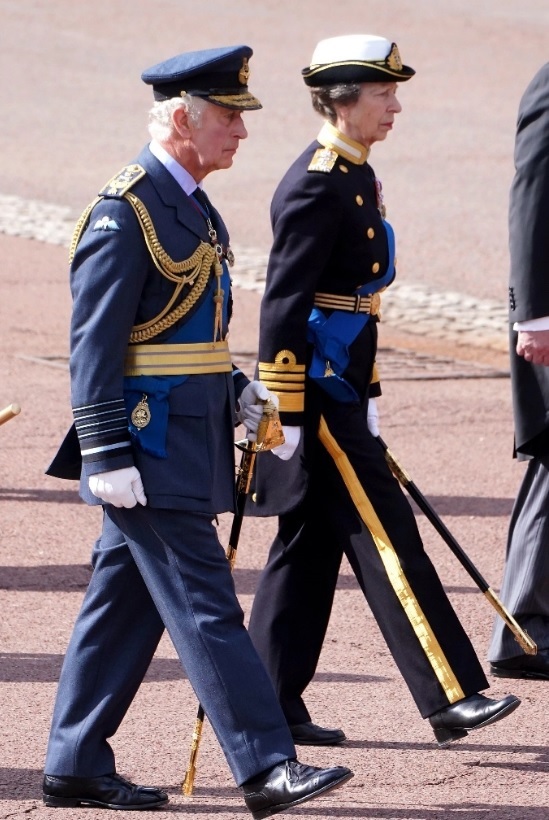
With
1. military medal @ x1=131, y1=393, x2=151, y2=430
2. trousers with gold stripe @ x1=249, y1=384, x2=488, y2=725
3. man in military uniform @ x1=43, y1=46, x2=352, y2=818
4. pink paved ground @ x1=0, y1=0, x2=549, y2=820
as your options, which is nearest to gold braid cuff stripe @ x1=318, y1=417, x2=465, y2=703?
trousers with gold stripe @ x1=249, y1=384, x2=488, y2=725

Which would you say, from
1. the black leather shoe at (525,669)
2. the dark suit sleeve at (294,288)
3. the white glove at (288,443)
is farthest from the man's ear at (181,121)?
the black leather shoe at (525,669)

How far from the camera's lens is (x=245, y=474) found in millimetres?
4434

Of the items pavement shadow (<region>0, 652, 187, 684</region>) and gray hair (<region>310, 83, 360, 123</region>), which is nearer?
gray hair (<region>310, 83, 360, 123</region>)

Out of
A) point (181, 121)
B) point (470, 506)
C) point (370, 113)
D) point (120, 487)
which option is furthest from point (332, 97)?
point (470, 506)

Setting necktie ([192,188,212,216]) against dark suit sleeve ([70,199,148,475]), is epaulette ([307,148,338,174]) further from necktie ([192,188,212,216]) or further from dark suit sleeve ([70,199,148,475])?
dark suit sleeve ([70,199,148,475])

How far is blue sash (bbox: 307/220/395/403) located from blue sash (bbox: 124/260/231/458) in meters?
0.62

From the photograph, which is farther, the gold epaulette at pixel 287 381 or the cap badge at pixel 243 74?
the gold epaulette at pixel 287 381

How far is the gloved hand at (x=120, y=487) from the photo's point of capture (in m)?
3.88

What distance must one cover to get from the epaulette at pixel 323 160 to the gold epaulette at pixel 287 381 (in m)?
0.47

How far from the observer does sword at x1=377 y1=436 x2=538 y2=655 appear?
4.71 metres

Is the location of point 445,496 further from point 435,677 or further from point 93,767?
point 93,767

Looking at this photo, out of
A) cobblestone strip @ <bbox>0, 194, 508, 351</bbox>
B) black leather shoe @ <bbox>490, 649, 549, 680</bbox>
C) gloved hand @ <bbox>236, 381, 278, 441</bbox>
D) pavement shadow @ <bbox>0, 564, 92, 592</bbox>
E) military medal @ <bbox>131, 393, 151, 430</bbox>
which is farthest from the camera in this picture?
cobblestone strip @ <bbox>0, 194, 508, 351</bbox>

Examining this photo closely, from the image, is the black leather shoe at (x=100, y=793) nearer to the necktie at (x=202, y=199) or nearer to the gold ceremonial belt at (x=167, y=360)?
the gold ceremonial belt at (x=167, y=360)

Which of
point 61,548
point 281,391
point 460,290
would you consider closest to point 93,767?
point 281,391
